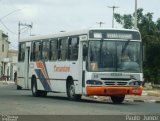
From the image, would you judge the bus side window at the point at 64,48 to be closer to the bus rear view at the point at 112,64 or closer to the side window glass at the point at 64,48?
the side window glass at the point at 64,48

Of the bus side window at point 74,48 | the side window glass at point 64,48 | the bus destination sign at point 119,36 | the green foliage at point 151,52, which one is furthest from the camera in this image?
the green foliage at point 151,52

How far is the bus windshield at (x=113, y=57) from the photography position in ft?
84.4

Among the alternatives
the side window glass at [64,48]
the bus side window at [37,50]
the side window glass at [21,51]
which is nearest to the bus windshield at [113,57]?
the side window glass at [64,48]

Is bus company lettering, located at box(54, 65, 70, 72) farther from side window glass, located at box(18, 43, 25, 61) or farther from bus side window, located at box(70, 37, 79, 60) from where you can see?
side window glass, located at box(18, 43, 25, 61)

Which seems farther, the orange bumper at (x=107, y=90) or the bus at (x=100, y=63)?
the bus at (x=100, y=63)

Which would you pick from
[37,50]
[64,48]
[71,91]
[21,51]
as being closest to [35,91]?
[37,50]

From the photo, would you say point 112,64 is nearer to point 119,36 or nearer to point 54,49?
point 119,36

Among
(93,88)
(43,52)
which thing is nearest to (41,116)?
(93,88)

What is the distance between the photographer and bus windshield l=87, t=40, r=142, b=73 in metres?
25.7

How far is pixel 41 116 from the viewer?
17.6 meters

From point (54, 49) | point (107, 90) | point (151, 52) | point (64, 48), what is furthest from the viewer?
point (151, 52)

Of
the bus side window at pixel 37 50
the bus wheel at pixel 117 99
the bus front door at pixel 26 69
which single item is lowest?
the bus wheel at pixel 117 99

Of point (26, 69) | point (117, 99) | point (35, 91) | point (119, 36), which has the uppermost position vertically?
point (119, 36)

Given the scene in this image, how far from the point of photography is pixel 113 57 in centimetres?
2580
